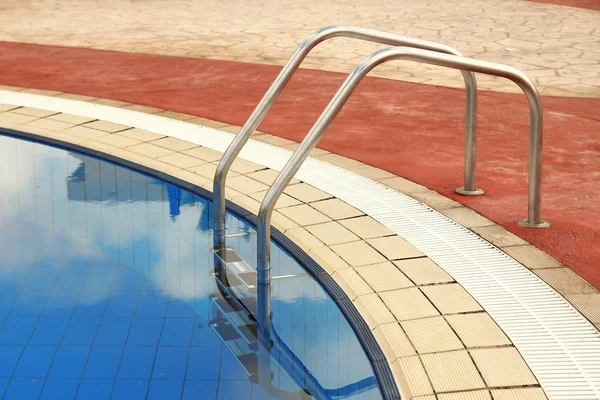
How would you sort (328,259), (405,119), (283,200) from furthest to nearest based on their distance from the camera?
(405,119), (283,200), (328,259)

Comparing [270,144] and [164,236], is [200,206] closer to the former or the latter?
[164,236]

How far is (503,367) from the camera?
346 cm

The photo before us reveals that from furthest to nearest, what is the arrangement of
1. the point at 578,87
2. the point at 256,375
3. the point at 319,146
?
the point at 578,87 → the point at 319,146 → the point at 256,375

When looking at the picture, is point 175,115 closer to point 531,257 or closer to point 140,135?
point 140,135

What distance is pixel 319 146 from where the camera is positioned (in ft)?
21.4

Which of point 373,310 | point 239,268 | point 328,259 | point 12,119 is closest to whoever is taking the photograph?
point 373,310

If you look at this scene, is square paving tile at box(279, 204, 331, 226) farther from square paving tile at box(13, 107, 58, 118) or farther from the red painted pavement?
square paving tile at box(13, 107, 58, 118)

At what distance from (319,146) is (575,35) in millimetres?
6263

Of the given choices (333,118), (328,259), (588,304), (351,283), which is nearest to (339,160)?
(328,259)

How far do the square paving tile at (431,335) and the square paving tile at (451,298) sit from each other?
0.12 meters

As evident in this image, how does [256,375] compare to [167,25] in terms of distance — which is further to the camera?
[167,25]

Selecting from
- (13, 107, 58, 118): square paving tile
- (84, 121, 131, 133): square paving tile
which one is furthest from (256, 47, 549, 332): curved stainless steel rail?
(13, 107, 58, 118): square paving tile

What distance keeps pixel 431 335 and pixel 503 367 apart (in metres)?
0.36

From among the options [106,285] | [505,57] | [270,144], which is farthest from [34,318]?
[505,57]
